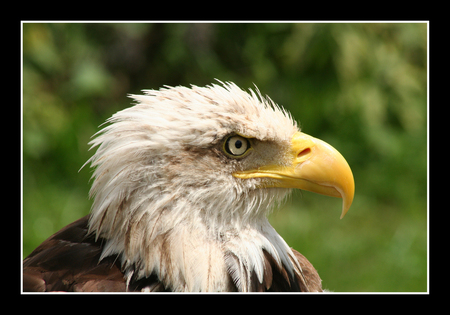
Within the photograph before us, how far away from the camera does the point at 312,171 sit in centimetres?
194

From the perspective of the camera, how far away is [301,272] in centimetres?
215

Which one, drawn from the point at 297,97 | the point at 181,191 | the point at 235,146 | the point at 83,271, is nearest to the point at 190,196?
the point at 181,191

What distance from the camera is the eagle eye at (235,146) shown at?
1.92 metres

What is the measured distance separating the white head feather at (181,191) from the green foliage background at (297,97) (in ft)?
8.94

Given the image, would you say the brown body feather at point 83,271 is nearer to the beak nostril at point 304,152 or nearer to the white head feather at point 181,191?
the white head feather at point 181,191

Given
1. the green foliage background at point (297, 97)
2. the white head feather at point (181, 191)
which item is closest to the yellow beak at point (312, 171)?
the white head feather at point (181, 191)

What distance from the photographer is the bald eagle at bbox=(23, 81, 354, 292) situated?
177cm

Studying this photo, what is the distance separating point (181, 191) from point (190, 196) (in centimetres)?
4

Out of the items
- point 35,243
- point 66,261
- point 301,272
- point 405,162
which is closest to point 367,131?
point 405,162

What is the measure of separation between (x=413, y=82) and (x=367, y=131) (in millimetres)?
875

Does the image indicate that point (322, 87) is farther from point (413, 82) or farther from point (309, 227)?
point (309, 227)

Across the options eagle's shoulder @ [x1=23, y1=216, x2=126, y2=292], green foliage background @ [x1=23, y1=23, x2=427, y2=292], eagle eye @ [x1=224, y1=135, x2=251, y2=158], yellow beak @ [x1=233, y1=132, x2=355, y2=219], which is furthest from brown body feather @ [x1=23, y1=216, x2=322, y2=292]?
green foliage background @ [x1=23, y1=23, x2=427, y2=292]

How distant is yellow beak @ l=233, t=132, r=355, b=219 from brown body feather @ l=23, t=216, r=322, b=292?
0.37 meters

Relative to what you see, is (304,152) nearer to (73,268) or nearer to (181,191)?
(181,191)
